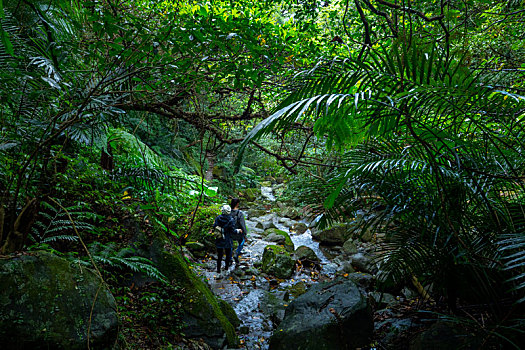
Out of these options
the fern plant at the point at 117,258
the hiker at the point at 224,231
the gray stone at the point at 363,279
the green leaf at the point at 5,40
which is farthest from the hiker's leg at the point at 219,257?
the green leaf at the point at 5,40

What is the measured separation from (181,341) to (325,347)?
1.68 meters

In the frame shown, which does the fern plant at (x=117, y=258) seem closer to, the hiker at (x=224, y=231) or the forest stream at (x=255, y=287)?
the forest stream at (x=255, y=287)

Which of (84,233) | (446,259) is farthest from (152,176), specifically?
(446,259)

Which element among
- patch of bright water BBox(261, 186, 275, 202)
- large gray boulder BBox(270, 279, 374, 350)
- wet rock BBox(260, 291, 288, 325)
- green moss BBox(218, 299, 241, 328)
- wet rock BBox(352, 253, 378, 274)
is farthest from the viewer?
patch of bright water BBox(261, 186, 275, 202)

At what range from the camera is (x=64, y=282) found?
195 cm

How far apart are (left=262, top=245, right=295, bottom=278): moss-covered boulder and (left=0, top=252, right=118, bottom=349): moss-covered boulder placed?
14.7ft

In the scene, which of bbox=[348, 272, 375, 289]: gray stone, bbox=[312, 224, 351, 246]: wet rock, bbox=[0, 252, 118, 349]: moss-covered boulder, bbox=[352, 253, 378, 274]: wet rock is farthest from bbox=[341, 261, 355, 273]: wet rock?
bbox=[0, 252, 118, 349]: moss-covered boulder

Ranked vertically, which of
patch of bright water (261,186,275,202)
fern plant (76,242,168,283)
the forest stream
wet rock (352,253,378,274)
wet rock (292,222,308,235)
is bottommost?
patch of bright water (261,186,275,202)

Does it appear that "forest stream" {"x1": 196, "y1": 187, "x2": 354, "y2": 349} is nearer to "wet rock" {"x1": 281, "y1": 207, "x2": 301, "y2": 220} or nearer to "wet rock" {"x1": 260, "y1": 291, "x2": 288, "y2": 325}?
"wet rock" {"x1": 260, "y1": 291, "x2": 288, "y2": 325}

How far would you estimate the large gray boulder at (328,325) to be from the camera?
3227mm

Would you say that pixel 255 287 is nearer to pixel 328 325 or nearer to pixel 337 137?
pixel 328 325

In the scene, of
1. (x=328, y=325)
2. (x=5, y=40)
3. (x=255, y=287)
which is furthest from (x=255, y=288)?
(x=5, y=40)

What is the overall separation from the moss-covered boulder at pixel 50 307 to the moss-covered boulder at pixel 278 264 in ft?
14.7

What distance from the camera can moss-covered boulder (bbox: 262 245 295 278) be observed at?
6170 millimetres
